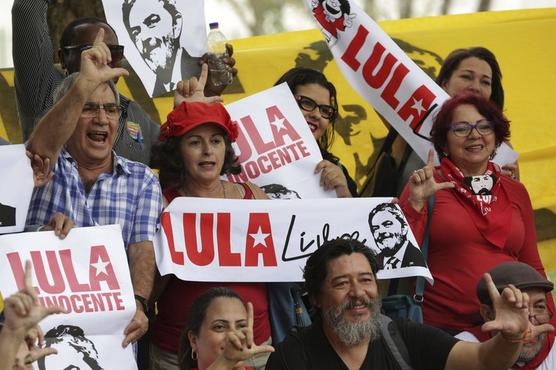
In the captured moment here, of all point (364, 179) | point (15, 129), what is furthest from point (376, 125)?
point (15, 129)

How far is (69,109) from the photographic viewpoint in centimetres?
661

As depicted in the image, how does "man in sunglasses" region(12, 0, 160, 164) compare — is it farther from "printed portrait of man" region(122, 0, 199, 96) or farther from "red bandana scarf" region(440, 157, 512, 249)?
"red bandana scarf" region(440, 157, 512, 249)

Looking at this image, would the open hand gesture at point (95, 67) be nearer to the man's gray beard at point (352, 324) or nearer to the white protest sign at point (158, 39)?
the white protest sign at point (158, 39)

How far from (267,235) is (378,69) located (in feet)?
4.92

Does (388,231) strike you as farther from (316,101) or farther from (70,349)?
(70,349)

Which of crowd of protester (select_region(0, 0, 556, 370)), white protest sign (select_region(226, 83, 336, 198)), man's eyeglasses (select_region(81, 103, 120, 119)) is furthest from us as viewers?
white protest sign (select_region(226, 83, 336, 198))

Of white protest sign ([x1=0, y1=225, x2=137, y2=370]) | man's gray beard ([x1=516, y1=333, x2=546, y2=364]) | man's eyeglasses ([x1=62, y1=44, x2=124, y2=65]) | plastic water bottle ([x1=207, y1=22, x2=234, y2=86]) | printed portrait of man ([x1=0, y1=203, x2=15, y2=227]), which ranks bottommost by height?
man's gray beard ([x1=516, y1=333, x2=546, y2=364])

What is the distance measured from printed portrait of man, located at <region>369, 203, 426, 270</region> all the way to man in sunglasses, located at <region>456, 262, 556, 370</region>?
0.38 m

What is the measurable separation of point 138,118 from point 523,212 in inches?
76.1

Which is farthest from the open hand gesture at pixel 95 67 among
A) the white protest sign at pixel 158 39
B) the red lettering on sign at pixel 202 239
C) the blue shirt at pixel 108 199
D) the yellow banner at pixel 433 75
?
the yellow banner at pixel 433 75

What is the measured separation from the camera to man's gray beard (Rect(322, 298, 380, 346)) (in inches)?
258

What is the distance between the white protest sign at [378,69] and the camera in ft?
27.1

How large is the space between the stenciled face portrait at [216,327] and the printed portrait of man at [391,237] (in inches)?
39.2

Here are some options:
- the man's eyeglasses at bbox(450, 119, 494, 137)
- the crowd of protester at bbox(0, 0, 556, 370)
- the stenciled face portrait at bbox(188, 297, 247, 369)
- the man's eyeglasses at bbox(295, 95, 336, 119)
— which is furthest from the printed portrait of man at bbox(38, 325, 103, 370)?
the man's eyeglasses at bbox(450, 119, 494, 137)
